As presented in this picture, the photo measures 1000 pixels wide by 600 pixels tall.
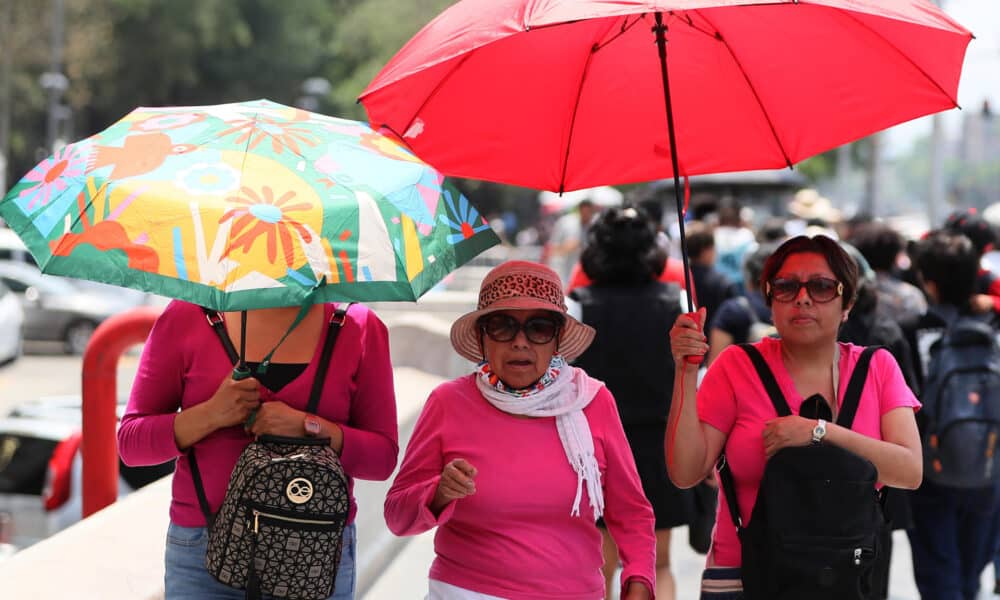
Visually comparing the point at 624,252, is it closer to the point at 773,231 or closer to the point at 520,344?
the point at 520,344

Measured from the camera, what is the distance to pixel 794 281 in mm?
3646

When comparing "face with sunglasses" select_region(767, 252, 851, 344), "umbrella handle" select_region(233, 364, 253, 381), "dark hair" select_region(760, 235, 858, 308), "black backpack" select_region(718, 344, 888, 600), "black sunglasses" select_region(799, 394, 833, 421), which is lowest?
"black backpack" select_region(718, 344, 888, 600)

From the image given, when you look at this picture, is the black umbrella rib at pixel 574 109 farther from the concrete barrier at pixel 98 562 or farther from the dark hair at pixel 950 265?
the dark hair at pixel 950 265

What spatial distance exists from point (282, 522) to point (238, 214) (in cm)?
76

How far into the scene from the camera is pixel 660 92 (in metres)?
4.36

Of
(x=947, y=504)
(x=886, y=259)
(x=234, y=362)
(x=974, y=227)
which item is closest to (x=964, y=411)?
(x=947, y=504)

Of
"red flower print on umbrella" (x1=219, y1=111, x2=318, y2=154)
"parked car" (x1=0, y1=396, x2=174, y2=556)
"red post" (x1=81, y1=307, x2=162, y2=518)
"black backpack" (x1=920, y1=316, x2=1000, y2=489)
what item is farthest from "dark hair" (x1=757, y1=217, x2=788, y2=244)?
"red flower print on umbrella" (x1=219, y1=111, x2=318, y2=154)

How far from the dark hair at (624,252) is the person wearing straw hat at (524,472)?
6.57ft

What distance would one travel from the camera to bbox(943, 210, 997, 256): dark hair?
23.4 feet

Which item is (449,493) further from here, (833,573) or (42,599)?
(42,599)

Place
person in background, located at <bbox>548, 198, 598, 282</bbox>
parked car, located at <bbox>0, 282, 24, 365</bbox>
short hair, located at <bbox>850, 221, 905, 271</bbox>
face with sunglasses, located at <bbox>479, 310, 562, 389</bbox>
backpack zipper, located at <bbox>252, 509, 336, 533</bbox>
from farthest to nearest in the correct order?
parked car, located at <bbox>0, 282, 24, 365</bbox> < person in background, located at <bbox>548, 198, 598, 282</bbox> < short hair, located at <bbox>850, 221, 905, 271</bbox> < face with sunglasses, located at <bbox>479, 310, 562, 389</bbox> < backpack zipper, located at <bbox>252, 509, 336, 533</bbox>

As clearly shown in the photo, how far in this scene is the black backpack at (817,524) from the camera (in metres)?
3.38

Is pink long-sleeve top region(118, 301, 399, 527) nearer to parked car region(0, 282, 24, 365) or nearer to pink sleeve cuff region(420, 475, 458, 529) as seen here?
pink sleeve cuff region(420, 475, 458, 529)

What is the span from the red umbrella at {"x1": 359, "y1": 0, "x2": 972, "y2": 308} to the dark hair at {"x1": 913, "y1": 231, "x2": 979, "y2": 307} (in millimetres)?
1812
